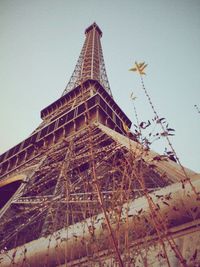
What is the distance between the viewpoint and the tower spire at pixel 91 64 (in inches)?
1070

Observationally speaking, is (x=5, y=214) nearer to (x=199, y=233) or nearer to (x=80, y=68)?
(x=199, y=233)

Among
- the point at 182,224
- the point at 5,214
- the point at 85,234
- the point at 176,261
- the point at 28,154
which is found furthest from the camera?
the point at 28,154

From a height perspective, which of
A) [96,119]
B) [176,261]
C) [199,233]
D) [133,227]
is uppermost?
[96,119]

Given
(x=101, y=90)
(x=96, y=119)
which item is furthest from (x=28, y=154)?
(x=101, y=90)

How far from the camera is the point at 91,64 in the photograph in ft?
99.0

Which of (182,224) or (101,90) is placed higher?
(101,90)

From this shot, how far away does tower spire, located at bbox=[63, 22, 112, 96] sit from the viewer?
27172 millimetres

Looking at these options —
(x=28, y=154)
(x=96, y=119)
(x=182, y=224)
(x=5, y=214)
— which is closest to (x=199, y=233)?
(x=182, y=224)

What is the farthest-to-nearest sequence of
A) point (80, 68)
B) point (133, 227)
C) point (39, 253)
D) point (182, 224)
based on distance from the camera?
point (80, 68), point (39, 253), point (133, 227), point (182, 224)

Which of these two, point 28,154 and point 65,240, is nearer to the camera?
point 65,240

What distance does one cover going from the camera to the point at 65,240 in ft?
8.02

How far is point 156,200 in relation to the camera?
220 cm

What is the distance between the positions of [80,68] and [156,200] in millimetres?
29427

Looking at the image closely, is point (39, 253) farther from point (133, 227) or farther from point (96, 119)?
point (96, 119)
